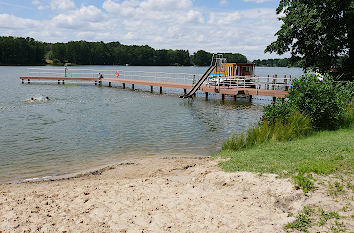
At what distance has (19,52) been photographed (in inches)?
4774

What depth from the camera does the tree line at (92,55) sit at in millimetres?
121500

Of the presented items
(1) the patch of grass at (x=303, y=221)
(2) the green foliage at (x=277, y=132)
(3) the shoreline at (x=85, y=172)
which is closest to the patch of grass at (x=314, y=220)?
(1) the patch of grass at (x=303, y=221)

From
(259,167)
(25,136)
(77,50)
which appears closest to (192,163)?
(259,167)

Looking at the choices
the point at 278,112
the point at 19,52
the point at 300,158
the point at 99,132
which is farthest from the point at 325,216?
the point at 19,52

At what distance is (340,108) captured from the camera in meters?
12.7

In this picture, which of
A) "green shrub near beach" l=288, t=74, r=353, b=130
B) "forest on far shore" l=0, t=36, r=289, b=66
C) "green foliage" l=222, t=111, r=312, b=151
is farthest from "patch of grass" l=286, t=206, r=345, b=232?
"forest on far shore" l=0, t=36, r=289, b=66

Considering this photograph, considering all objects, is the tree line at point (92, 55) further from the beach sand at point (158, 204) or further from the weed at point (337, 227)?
the weed at point (337, 227)

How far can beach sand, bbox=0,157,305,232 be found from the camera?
5301mm

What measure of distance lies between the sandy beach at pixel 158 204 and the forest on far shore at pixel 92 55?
99.1m

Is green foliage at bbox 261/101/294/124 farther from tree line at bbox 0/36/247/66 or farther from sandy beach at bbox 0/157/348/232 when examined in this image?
tree line at bbox 0/36/247/66

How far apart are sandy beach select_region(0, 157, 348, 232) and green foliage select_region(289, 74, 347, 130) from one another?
20.3 ft

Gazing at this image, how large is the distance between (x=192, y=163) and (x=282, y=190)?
410 cm

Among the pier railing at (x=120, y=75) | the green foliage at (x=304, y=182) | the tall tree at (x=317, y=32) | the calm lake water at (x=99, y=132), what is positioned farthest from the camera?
the pier railing at (x=120, y=75)

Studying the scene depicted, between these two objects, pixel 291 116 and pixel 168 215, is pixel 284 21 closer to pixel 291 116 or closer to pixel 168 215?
pixel 291 116
